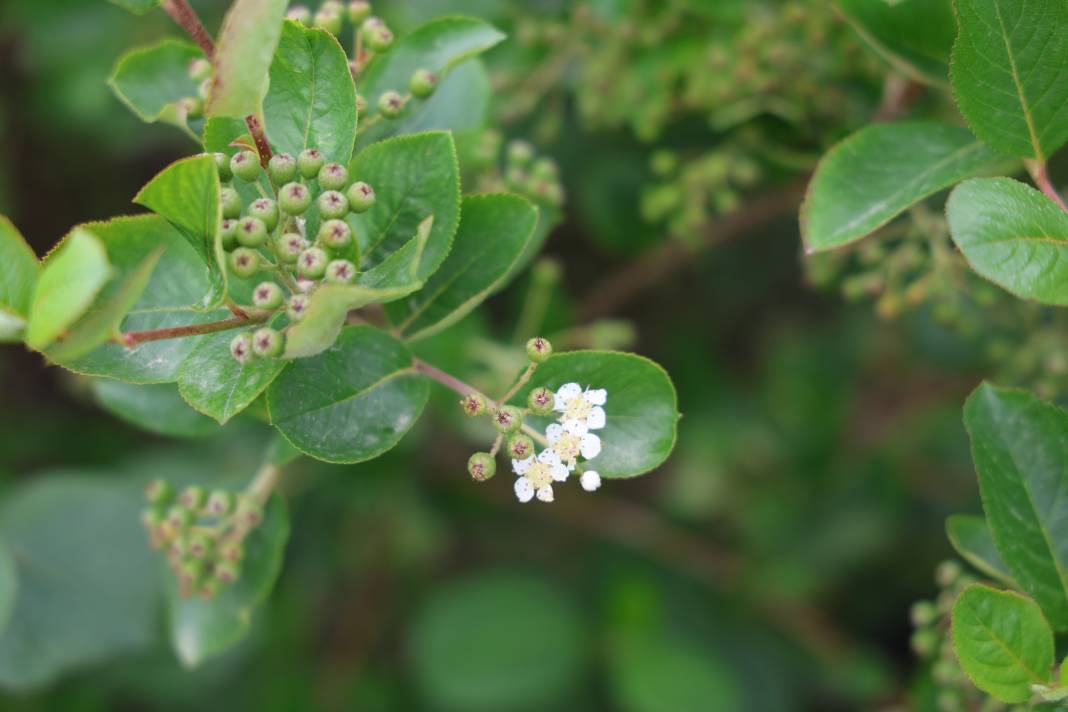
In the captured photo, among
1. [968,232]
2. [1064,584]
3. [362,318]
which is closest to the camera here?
[968,232]

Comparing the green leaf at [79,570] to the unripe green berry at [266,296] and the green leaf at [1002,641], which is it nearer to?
the unripe green berry at [266,296]

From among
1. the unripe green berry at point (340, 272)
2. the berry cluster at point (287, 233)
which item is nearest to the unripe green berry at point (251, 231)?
the berry cluster at point (287, 233)

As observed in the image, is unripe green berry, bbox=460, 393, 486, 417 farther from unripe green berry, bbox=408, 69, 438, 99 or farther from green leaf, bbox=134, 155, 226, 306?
unripe green berry, bbox=408, 69, 438, 99

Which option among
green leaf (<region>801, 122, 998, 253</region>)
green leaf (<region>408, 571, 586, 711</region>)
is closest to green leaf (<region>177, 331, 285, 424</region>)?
green leaf (<region>801, 122, 998, 253</region>)

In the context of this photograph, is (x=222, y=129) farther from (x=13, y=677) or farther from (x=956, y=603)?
(x=13, y=677)

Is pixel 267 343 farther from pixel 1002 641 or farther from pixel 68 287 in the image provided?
pixel 1002 641

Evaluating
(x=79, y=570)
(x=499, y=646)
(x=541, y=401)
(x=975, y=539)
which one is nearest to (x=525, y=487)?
(x=541, y=401)

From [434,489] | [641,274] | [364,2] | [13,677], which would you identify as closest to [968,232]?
[364,2]
